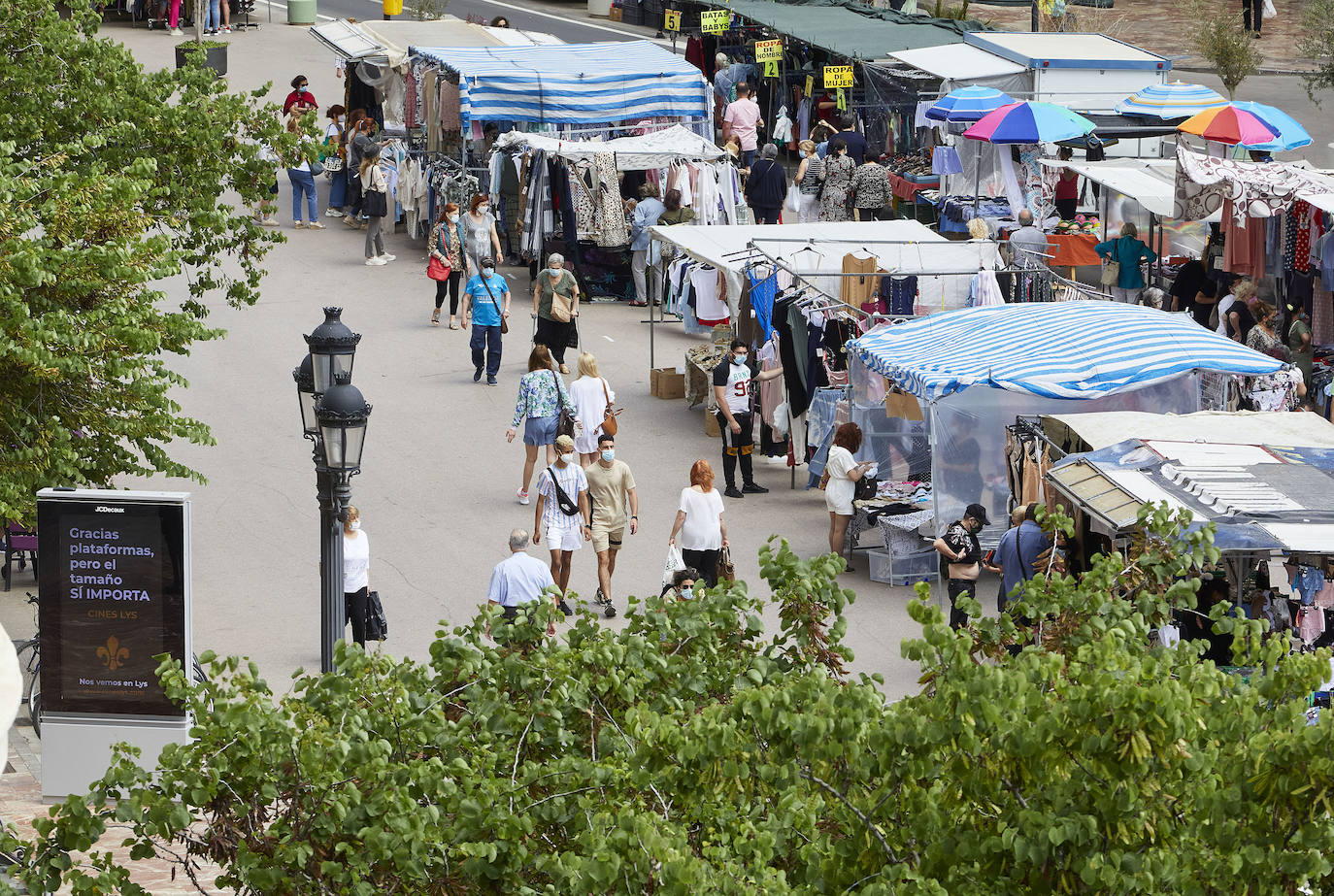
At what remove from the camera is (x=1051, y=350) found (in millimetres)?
14750

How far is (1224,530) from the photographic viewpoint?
1094 cm

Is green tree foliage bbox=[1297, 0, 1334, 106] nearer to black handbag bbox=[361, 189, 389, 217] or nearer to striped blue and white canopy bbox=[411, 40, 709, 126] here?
striped blue and white canopy bbox=[411, 40, 709, 126]

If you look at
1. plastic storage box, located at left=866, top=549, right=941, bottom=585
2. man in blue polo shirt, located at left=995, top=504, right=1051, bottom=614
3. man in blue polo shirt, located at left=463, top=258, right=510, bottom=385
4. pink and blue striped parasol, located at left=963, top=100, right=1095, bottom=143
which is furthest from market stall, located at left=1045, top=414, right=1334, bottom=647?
pink and blue striped parasol, located at left=963, top=100, right=1095, bottom=143

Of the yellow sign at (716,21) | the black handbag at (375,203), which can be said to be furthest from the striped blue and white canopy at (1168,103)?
the black handbag at (375,203)

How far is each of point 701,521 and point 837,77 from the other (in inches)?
707

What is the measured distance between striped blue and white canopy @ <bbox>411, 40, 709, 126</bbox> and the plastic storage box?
39.8 feet

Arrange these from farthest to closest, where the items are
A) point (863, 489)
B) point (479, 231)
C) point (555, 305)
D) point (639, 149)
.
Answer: point (639, 149) → point (479, 231) → point (555, 305) → point (863, 489)

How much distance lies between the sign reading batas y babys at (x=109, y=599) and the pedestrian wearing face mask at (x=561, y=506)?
11.7 ft

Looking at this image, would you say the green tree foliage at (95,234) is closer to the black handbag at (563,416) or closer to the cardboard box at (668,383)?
the black handbag at (563,416)

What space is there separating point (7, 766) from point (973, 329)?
8.51m

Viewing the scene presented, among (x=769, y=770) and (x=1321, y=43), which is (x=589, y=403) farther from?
(x=1321, y=43)

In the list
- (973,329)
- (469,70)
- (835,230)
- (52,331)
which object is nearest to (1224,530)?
(973,329)

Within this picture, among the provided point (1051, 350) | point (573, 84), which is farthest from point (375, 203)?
point (1051, 350)

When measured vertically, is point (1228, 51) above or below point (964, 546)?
above
